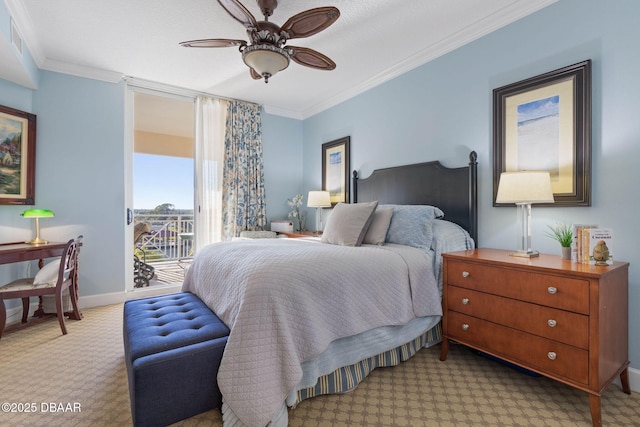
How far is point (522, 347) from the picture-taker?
5.80 feet

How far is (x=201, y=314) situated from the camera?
6.30ft

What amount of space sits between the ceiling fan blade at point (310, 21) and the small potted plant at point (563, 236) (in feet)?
6.66

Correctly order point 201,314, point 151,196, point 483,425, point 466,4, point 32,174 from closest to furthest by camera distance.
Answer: point 483,425
point 201,314
point 466,4
point 32,174
point 151,196

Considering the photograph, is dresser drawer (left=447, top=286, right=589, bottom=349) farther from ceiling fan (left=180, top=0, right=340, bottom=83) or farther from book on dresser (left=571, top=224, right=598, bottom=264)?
ceiling fan (left=180, top=0, right=340, bottom=83)

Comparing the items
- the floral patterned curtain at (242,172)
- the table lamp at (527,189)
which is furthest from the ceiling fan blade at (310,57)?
the floral patterned curtain at (242,172)

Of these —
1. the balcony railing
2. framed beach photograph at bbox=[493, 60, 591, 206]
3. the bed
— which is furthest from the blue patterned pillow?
the balcony railing

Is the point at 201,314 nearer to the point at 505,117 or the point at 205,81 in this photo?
the point at 505,117

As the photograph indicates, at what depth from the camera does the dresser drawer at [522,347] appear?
1555 mm

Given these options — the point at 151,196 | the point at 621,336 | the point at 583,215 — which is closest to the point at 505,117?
the point at 583,215

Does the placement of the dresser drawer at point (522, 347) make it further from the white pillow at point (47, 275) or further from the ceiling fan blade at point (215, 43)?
the white pillow at point (47, 275)

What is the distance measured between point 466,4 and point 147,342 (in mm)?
3125

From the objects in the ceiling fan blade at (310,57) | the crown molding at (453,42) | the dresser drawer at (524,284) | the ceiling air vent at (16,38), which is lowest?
the dresser drawer at (524,284)

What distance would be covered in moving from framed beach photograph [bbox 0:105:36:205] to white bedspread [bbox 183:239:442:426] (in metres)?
2.33

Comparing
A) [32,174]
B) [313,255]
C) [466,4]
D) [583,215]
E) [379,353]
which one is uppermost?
[466,4]
